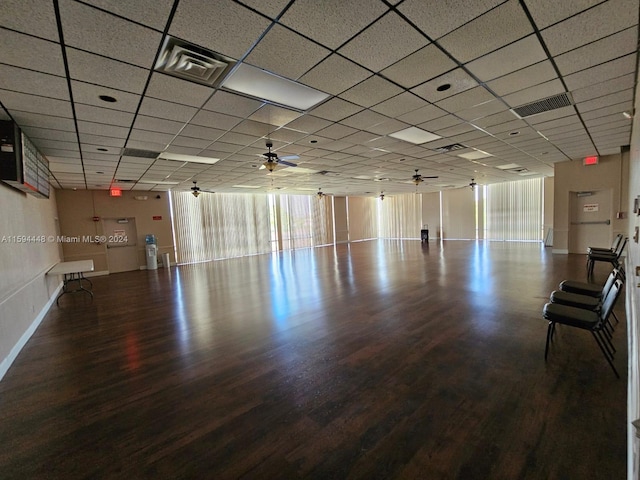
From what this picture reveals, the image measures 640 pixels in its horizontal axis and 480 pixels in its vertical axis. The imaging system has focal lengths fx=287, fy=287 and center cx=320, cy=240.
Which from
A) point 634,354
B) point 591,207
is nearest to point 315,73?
point 634,354

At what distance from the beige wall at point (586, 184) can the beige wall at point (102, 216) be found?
14.0 m

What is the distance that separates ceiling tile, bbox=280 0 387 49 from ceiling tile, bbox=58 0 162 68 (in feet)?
3.60

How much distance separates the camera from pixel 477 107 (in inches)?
159

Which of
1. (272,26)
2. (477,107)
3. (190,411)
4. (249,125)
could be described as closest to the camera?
(272,26)

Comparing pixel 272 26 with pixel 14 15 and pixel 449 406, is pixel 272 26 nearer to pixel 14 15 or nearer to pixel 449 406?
pixel 14 15

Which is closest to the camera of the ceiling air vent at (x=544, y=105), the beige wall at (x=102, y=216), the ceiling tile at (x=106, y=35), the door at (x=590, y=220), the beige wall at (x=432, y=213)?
the ceiling tile at (x=106, y=35)

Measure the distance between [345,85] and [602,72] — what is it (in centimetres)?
283

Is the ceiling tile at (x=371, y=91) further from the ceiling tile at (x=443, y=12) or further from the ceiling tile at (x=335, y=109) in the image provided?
the ceiling tile at (x=443, y=12)

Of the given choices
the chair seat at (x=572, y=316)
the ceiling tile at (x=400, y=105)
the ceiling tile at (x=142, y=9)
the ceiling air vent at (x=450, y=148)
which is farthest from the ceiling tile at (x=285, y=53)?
the ceiling air vent at (x=450, y=148)

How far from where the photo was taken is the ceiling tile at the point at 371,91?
319cm

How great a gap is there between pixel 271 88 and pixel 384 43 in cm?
135

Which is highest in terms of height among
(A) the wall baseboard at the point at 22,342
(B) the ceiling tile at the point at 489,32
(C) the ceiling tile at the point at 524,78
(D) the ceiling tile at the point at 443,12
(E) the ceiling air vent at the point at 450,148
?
(D) the ceiling tile at the point at 443,12

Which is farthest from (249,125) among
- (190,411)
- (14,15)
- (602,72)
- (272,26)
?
(602,72)

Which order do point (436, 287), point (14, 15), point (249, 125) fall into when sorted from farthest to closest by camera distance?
point (436, 287) → point (249, 125) → point (14, 15)
